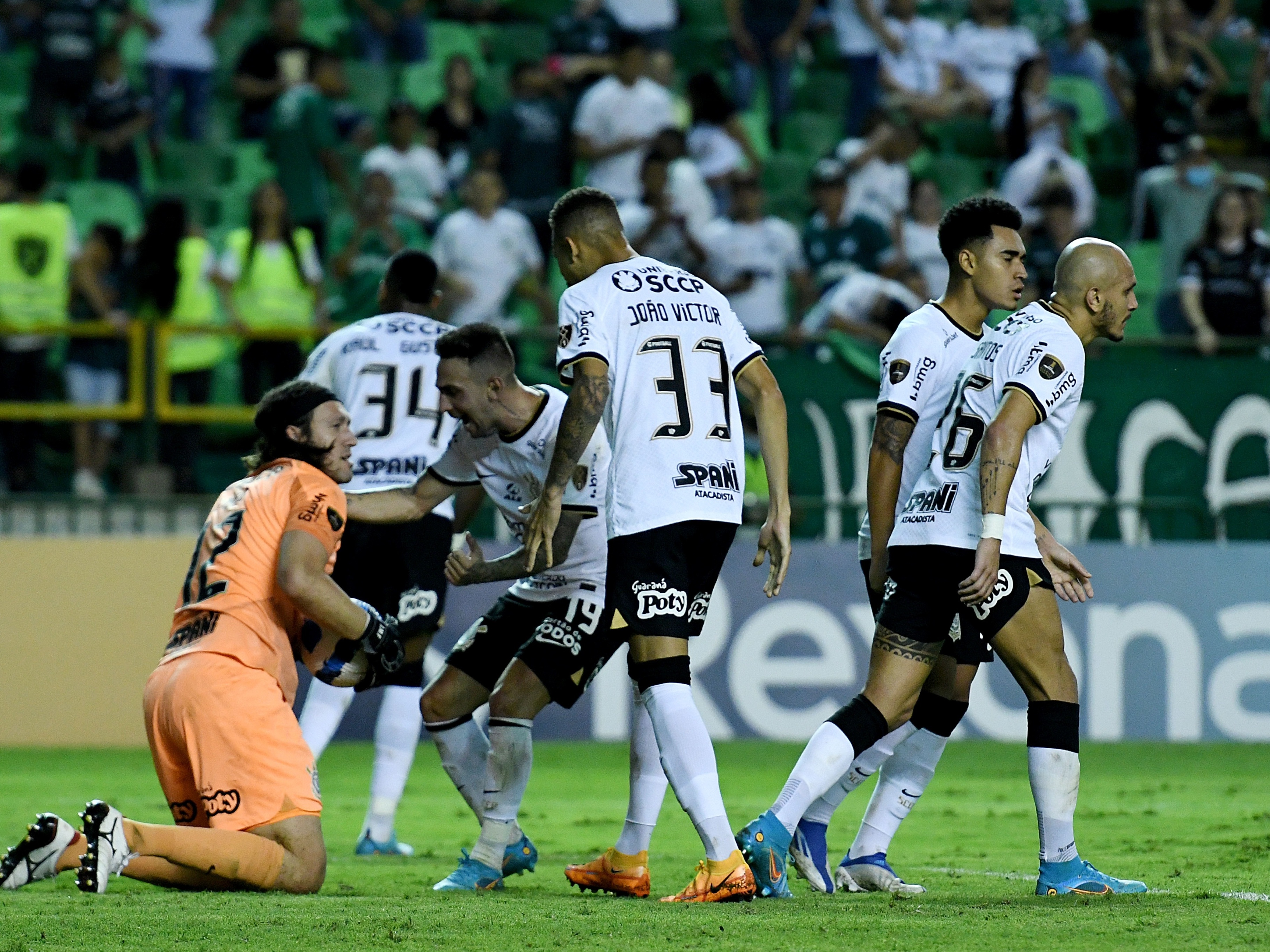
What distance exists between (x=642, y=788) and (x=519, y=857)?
616 millimetres

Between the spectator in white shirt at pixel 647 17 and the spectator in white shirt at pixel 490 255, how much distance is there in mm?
3757

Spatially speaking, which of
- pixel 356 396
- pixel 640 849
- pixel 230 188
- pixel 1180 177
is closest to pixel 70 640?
pixel 356 396

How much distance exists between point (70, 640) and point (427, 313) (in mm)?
4656

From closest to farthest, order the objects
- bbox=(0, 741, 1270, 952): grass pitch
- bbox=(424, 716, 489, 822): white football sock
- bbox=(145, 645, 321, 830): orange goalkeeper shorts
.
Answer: bbox=(0, 741, 1270, 952): grass pitch < bbox=(145, 645, 321, 830): orange goalkeeper shorts < bbox=(424, 716, 489, 822): white football sock

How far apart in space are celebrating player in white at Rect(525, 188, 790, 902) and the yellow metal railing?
6.65 m

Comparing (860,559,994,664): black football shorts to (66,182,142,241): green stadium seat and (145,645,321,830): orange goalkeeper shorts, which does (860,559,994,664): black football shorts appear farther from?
(66,182,142,241): green stadium seat

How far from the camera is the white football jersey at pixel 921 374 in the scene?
655 centimetres

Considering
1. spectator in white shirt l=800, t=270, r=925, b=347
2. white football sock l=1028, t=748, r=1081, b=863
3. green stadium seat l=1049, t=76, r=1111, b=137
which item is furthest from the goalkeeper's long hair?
green stadium seat l=1049, t=76, r=1111, b=137

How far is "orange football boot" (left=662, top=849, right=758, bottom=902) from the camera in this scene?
589 cm

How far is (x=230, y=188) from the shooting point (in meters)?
16.8

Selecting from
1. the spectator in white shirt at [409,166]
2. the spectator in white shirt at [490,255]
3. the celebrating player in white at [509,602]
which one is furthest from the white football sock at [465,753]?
the spectator in white shirt at [409,166]

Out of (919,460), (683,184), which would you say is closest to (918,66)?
(683,184)

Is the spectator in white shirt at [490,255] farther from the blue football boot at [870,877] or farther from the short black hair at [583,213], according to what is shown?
the blue football boot at [870,877]

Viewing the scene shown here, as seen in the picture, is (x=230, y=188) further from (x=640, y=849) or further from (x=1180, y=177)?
(x=640, y=849)
